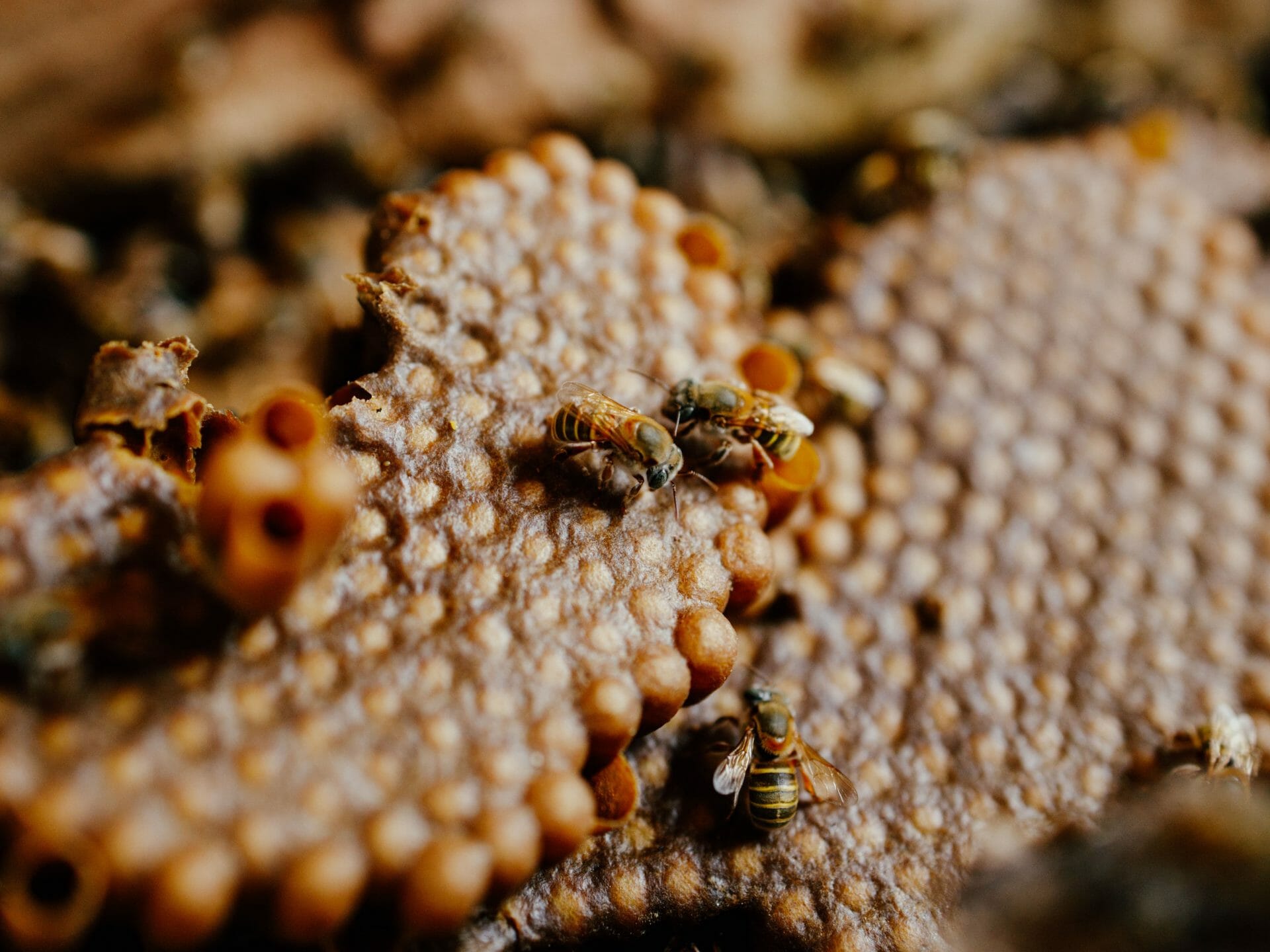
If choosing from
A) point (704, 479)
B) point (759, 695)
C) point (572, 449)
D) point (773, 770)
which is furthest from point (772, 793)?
point (572, 449)

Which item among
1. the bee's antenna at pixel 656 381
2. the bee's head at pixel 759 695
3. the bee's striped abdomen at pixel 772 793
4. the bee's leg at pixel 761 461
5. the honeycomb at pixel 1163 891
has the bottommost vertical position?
the honeycomb at pixel 1163 891

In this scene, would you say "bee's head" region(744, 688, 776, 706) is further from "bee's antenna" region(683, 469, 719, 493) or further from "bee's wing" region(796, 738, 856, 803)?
"bee's antenna" region(683, 469, 719, 493)

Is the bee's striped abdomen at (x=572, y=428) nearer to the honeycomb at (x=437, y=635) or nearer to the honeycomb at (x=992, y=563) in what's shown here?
the honeycomb at (x=437, y=635)

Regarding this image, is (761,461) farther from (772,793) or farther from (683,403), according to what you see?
(772,793)

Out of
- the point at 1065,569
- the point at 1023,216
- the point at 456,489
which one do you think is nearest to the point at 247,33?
the point at 456,489

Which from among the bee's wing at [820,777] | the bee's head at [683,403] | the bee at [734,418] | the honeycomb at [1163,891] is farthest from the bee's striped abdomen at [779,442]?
the honeycomb at [1163,891]

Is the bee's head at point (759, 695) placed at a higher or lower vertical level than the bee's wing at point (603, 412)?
lower

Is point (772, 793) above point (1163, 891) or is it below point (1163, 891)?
above
